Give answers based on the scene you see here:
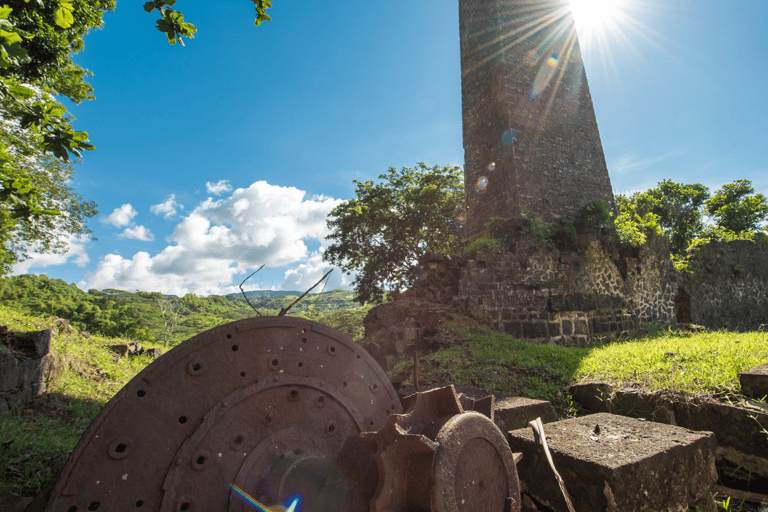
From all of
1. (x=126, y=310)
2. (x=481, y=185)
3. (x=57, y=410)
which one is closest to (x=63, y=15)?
(x=57, y=410)

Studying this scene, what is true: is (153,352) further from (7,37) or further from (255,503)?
(255,503)

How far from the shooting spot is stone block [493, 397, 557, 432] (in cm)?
235

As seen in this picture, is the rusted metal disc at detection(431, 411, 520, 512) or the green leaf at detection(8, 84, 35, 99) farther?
the green leaf at detection(8, 84, 35, 99)

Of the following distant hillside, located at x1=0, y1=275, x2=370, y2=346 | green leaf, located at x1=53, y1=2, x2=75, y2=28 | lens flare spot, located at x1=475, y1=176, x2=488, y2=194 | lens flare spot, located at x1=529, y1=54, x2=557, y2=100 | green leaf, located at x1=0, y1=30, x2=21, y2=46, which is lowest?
distant hillside, located at x1=0, y1=275, x2=370, y2=346

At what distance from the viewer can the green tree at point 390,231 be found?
16562mm

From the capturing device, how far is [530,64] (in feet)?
37.6

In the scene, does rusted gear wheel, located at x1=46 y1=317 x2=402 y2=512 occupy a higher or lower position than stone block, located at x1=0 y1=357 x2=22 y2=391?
higher

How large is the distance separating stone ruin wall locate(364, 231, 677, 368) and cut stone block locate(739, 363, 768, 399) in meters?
4.31

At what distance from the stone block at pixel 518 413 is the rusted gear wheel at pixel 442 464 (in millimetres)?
1110

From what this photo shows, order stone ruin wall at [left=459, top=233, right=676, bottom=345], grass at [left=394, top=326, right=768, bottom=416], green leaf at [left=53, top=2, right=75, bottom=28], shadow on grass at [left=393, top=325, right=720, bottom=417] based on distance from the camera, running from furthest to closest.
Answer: stone ruin wall at [left=459, top=233, right=676, bottom=345] → shadow on grass at [left=393, top=325, right=720, bottom=417] → grass at [left=394, top=326, right=768, bottom=416] → green leaf at [left=53, top=2, right=75, bottom=28]

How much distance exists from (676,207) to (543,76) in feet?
71.1

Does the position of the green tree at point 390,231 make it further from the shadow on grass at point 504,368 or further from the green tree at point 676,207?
the green tree at point 676,207

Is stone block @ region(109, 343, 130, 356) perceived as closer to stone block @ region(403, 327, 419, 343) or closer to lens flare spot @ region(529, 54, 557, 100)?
stone block @ region(403, 327, 419, 343)

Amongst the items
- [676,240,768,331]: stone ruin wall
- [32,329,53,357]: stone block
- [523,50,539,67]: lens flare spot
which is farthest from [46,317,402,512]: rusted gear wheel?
[676,240,768,331]: stone ruin wall
